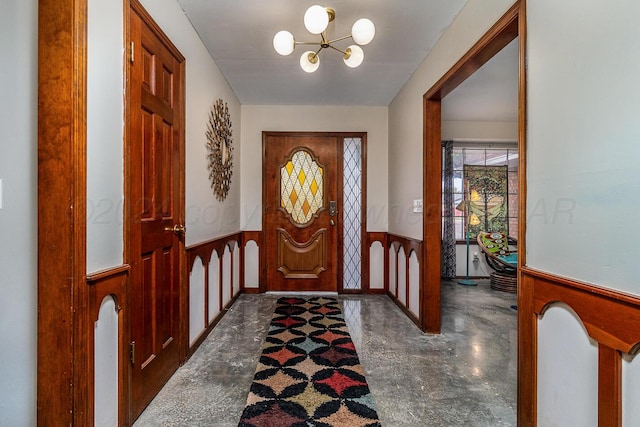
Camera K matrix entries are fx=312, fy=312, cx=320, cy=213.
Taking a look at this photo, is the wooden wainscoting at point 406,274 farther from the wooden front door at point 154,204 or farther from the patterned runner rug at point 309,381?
the wooden front door at point 154,204

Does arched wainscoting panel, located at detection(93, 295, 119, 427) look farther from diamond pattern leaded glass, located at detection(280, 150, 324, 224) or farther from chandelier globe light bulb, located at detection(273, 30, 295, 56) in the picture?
diamond pattern leaded glass, located at detection(280, 150, 324, 224)

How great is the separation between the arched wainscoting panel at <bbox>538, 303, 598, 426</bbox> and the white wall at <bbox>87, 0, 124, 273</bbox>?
1.89 metres

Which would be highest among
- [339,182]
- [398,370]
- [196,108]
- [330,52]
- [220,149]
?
[330,52]

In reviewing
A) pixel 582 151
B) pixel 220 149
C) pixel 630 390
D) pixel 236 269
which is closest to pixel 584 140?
pixel 582 151

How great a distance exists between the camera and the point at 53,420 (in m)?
1.14

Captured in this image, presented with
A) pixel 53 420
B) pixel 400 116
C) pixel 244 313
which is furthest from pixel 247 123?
pixel 53 420

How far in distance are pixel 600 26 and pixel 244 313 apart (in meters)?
3.27

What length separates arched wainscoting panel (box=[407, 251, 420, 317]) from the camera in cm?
297

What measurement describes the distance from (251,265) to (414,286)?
6.85ft

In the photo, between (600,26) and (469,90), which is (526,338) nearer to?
(600,26)

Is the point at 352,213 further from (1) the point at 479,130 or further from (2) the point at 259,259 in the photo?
(1) the point at 479,130

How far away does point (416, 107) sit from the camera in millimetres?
3033

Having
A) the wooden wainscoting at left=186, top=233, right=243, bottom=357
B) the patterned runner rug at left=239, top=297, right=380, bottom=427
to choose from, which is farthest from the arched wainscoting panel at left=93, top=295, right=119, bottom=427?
the wooden wainscoting at left=186, top=233, right=243, bottom=357

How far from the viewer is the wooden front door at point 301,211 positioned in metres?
4.09
